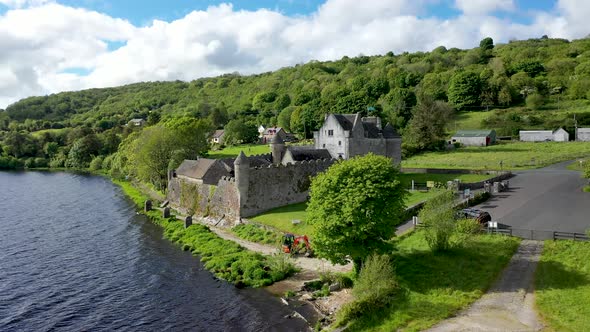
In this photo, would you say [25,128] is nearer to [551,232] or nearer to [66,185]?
[66,185]

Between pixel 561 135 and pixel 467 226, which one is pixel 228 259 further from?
pixel 561 135

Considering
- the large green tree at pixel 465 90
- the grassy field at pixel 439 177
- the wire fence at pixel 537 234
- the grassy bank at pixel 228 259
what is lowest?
the grassy bank at pixel 228 259

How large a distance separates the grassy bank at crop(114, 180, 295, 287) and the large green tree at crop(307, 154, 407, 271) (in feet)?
17.0

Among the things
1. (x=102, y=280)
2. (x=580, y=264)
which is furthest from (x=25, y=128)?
(x=580, y=264)

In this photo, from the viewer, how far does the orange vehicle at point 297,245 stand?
125 ft

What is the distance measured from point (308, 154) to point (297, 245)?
75.9 feet

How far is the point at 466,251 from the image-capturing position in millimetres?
32594

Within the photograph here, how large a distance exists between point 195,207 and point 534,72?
439 ft

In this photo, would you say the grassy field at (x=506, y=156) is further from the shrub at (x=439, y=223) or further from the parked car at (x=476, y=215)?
the shrub at (x=439, y=223)

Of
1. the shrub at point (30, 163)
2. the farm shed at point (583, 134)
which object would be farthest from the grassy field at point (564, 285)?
the shrub at point (30, 163)

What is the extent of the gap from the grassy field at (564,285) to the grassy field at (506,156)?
40.0 metres

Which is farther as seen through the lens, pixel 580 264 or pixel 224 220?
pixel 224 220

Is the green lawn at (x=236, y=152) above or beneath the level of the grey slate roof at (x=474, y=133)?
beneath

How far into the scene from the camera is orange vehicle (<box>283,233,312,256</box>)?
3800 cm
